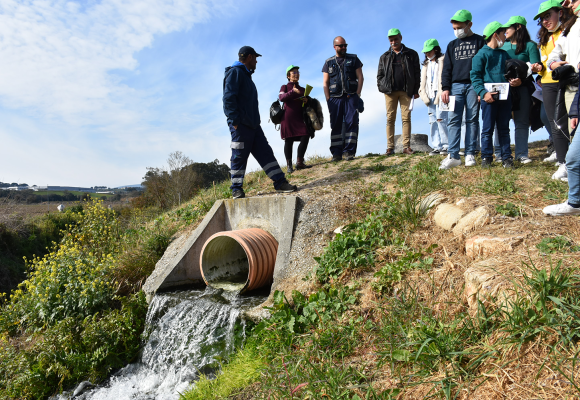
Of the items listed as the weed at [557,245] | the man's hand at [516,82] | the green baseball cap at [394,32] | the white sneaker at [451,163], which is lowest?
the weed at [557,245]

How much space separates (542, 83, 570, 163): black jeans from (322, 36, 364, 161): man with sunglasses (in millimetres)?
3150

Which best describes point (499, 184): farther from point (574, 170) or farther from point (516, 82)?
point (516, 82)

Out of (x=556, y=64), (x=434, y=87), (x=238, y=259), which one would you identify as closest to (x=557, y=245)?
(x=556, y=64)

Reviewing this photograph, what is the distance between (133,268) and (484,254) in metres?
5.27

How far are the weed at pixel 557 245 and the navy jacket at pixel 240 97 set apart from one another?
4266 mm

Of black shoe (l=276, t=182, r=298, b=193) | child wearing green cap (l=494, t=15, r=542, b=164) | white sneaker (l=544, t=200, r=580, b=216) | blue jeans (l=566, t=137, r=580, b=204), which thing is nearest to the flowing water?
black shoe (l=276, t=182, r=298, b=193)

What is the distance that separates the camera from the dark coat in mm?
6590

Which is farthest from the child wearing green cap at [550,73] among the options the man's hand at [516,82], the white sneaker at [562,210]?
the white sneaker at [562,210]

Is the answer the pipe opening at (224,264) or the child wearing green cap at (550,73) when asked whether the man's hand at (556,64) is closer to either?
the child wearing green cap at (550,73)

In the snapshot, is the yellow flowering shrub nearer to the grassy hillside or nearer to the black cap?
the grassy hillside

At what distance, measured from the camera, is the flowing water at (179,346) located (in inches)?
154

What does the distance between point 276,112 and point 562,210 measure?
16.8 ft

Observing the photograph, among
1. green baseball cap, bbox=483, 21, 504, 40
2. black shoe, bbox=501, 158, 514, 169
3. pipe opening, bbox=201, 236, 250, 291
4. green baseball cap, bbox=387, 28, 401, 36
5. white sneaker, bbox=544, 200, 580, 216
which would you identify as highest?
green baseball cap, bbox=387, 28, 401, 36

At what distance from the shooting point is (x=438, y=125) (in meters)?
6.79
